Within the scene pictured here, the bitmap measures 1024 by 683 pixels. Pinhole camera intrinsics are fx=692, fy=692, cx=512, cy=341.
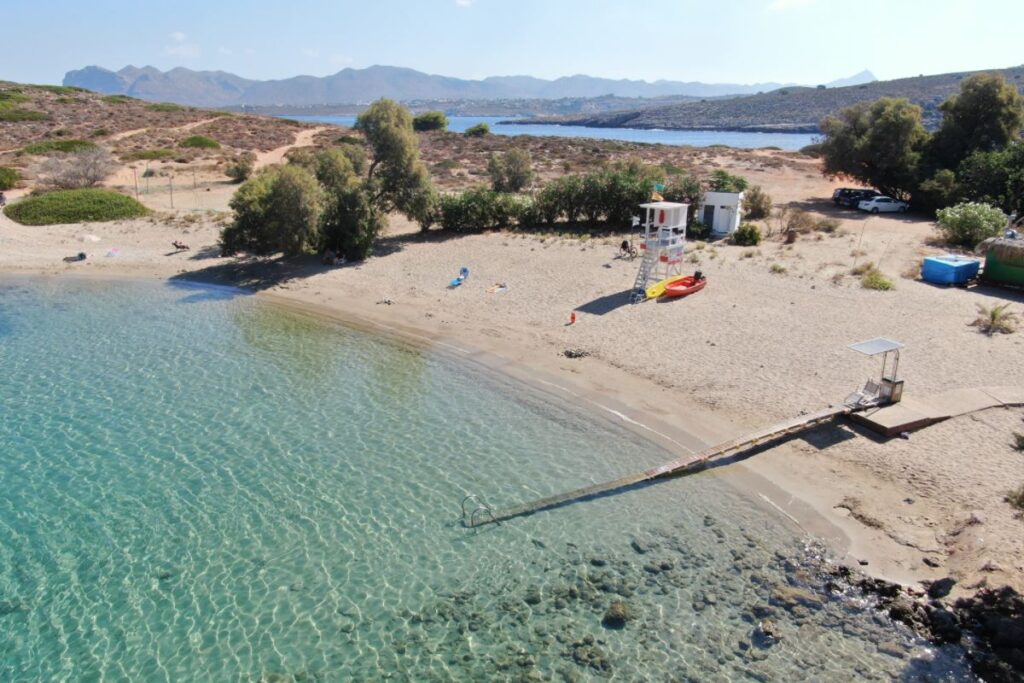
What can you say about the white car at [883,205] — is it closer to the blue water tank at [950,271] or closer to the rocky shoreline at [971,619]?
the blue water tank at [950,271]

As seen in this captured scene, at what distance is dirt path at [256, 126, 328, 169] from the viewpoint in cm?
5859

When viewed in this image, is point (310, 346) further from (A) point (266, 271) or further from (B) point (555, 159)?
(B) point (555, 159)

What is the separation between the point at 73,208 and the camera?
38.9 metres

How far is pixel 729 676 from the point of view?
32.7 feet

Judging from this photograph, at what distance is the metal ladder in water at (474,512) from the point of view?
44.1 ft

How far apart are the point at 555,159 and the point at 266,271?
3955cm

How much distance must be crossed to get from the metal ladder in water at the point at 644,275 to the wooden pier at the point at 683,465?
9.41 m

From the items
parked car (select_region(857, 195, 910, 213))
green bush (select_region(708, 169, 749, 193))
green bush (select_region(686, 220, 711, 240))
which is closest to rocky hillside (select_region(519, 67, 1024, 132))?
parked car (select_region(857, 195, 910, 213))

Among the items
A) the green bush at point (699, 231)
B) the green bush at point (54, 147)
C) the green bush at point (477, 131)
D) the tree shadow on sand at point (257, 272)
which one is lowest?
the tree shadow on sand at point (257, 272)

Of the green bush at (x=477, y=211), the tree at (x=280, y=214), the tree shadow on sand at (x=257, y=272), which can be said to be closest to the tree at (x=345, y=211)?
the tree at (x=280, y=214)

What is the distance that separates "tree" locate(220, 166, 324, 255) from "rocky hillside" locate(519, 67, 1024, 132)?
130485 mm

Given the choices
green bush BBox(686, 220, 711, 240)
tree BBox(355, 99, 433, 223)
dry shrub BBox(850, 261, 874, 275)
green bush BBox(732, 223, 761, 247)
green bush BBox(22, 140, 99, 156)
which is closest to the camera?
dry shrub BBox(850, 261, 874, 275)

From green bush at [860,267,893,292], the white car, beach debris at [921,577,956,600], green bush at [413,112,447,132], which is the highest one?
green bush at [413,112,447,132]

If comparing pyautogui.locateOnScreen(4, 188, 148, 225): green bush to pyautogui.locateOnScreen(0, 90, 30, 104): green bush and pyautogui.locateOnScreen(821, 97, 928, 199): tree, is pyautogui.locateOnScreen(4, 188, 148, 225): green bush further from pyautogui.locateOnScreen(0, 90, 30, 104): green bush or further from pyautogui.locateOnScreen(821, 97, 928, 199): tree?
pyautogui.locateOnScreen(0, 90, 30, 104): green bush
